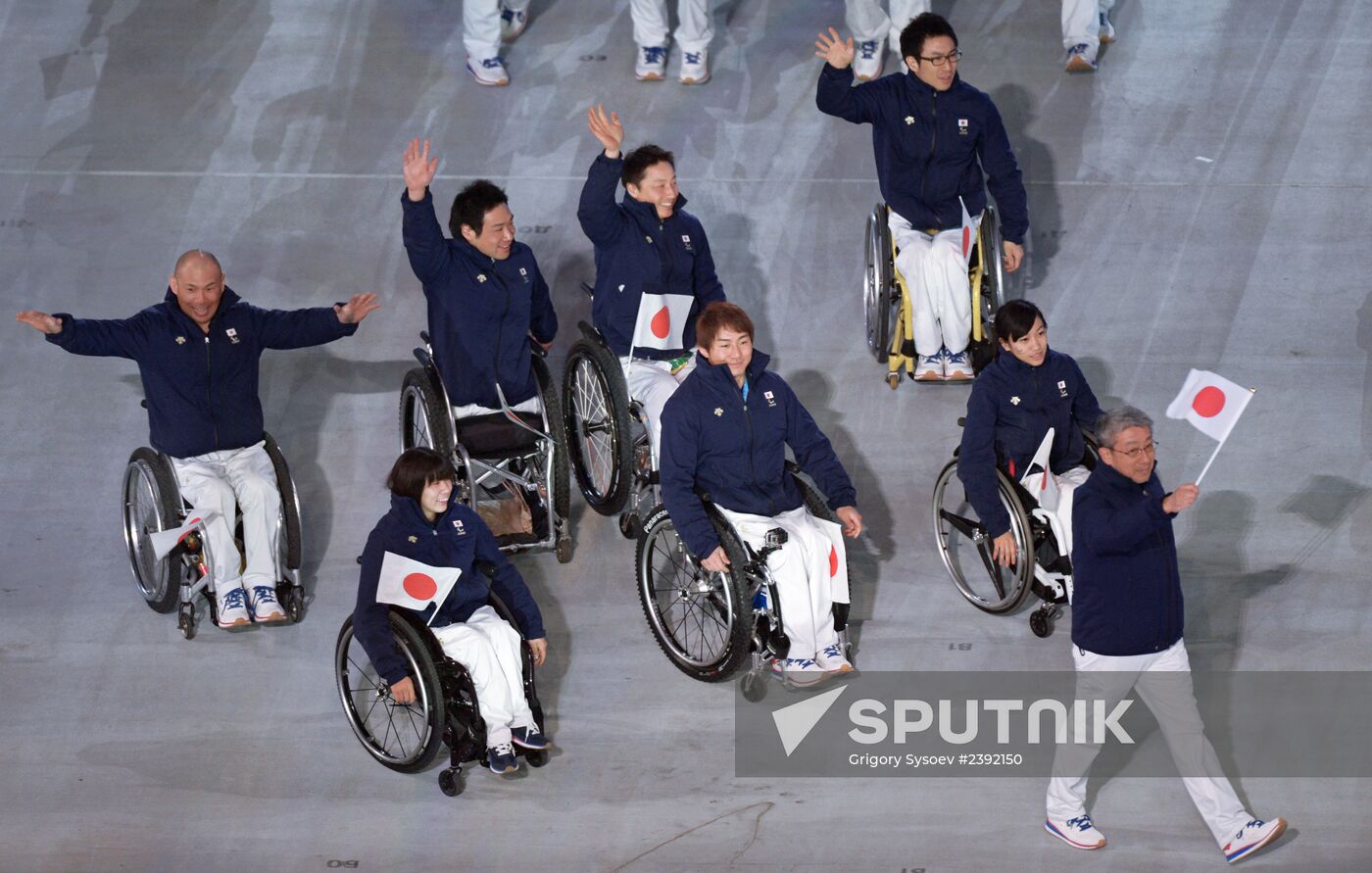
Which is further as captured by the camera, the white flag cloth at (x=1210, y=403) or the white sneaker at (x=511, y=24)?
the white sneaker at (x=511, y=24)

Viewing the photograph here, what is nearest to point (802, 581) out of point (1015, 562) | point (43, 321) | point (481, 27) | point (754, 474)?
point (754, 474)

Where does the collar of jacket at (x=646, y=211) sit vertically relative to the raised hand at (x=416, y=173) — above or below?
below

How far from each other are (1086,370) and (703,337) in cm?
209

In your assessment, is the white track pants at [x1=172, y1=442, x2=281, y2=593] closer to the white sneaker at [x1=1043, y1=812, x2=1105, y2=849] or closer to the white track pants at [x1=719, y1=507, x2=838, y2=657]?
the white track pants at [x1=719, y1=507, x2=838, y2=657]

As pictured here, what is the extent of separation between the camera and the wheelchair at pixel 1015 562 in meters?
5.33

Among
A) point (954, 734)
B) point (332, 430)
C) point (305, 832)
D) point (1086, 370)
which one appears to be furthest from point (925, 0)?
point (305, 832)

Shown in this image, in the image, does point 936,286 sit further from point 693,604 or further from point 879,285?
point 693,604

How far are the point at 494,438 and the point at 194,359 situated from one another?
997 millimetres

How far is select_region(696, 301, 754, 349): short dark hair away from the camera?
5168mm

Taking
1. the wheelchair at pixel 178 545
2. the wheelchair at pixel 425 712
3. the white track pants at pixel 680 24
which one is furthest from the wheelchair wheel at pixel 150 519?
the white track pants at pixel 680 24

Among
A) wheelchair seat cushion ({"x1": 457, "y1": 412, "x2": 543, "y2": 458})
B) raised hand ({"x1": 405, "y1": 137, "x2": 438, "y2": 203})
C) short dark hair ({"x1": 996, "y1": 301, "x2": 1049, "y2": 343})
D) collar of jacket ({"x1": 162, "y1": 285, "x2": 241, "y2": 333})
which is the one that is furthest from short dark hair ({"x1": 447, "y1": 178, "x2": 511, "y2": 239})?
short dark hair ({"x1": 996, "y1": 301, "x2": 1049, "y2": 343})

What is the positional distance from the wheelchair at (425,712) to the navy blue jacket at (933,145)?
2.39 metres

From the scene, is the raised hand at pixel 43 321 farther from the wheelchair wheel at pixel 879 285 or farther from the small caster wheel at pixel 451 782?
the wheelchair wheel at pixel 879 285

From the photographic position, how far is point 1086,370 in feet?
21.9
